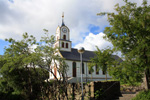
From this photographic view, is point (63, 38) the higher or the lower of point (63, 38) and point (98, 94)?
the higher

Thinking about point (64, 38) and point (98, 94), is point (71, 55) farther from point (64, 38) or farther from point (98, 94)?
point (98, 94)

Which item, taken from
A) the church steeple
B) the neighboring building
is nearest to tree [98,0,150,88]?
the neighboring building

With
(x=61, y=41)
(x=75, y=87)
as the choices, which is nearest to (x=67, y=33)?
(x=61, y=41)

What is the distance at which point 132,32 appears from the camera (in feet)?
26.1

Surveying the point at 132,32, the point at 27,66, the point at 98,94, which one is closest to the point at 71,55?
the point at 27,66

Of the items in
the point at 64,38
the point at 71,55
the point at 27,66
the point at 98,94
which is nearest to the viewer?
the point at 98,94

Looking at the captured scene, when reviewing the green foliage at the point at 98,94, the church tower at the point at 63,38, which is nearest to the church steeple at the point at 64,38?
the church tower at the point at 63,38

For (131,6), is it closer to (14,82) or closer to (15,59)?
(15,59)

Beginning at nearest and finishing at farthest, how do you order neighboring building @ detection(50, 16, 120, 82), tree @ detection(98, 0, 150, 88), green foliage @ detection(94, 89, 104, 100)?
1. tree @ detection(98, 0, 150, 88)
2. green foliage @ detection(94, 89, 104, 100)
3. neighboring building @ detection(50, 16, 120, 82)

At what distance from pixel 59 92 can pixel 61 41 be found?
22.1 meters

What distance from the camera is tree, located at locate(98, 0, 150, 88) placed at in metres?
7.47

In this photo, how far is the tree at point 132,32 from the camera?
7.47 m

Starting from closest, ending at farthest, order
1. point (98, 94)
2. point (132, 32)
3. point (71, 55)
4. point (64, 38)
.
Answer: point (132, 32)
point (98, 94)
point (71, 55)
point (64, 38)

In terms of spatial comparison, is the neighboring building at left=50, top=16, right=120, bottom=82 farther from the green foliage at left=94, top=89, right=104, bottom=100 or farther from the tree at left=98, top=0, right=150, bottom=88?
the tree at left=98, top=0, right=150, bottom=88
